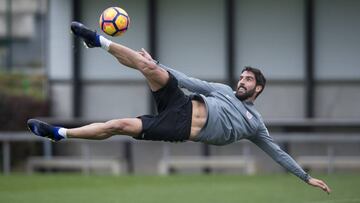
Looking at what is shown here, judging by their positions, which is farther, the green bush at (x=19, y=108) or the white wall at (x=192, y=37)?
the white wall at (x=192, y=37)

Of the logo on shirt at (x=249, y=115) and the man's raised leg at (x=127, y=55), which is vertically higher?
the man's raised leg at (x=127, y=55)

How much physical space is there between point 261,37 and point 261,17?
1.60ft

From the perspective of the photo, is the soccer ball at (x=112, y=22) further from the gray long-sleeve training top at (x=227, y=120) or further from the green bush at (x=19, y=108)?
the green bush at (x=19, y=108)

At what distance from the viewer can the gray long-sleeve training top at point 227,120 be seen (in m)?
12.2

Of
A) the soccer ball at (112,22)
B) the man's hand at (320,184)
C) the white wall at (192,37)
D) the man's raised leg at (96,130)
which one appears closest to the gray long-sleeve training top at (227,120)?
the man's hand at (320,184)

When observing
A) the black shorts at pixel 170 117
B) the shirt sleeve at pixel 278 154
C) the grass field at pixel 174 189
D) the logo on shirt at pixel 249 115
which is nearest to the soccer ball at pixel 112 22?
the black shorts at pixel 170 117

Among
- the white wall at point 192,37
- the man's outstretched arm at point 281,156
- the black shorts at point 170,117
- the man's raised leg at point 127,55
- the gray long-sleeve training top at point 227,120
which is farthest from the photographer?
the white wall at point 192,37

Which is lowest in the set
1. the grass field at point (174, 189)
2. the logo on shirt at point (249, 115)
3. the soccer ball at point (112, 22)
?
the grass field at point (174, 189)

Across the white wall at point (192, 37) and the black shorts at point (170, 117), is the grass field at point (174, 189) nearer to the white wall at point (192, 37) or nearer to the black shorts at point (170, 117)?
the black shorts at point (170, 117)

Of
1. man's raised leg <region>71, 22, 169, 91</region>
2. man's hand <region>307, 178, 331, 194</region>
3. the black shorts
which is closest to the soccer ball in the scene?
man's raised leg <region>71, 22, 169, 91</region>

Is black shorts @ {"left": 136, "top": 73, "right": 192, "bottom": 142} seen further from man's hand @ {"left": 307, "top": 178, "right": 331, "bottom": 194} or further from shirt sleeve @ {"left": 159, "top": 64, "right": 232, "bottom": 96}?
man's hand @ {"left": 307, "top": 178, "right": 331, "bottom": 194}

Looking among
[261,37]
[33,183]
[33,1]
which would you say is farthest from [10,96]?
[33,1]

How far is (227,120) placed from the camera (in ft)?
40.4

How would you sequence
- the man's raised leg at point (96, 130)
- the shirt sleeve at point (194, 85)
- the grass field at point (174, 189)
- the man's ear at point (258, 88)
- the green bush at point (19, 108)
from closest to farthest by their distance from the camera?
the man's raised leg at point (96, 130)
the shirt sleeve at point (194, 85)
the man's ear at point (258, 88)
the grass field at point (174, 189)
the green bush at point (19, 108)
